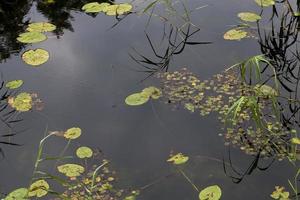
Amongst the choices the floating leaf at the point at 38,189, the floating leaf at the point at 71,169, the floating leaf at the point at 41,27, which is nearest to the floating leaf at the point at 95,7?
the floating leaf at the point at 41,27

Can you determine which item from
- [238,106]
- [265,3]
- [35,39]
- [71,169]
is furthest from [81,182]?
[265,3]

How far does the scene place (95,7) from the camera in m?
4.46

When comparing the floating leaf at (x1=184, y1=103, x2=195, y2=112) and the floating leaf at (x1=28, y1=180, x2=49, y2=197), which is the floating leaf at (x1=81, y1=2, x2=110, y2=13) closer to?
the floating leaf at (x1=184, y1=103, x2=195, y2=112)

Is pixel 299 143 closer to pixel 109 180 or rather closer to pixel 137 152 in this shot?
pixel 137 152

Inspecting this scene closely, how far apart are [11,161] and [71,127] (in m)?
0.47

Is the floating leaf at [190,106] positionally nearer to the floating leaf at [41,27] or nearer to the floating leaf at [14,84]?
the floating leaf at [14,84]

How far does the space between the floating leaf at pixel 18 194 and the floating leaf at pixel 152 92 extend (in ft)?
3.89

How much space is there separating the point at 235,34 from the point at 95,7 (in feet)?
4.62

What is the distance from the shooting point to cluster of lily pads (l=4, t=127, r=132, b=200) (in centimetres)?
271

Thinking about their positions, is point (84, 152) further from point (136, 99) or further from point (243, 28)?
point (243, 28)

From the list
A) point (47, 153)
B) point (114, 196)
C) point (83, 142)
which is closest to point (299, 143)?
point (114, 196)

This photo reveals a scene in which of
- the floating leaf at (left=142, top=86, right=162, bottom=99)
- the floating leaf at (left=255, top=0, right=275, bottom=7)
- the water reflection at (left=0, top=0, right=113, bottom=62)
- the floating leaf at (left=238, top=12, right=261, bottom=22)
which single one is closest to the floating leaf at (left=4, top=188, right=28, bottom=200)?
the floating leaf at (left=142, top=86, right=162, bottom=99)

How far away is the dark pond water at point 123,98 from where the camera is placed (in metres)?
2.84

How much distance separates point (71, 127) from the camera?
127 inches
